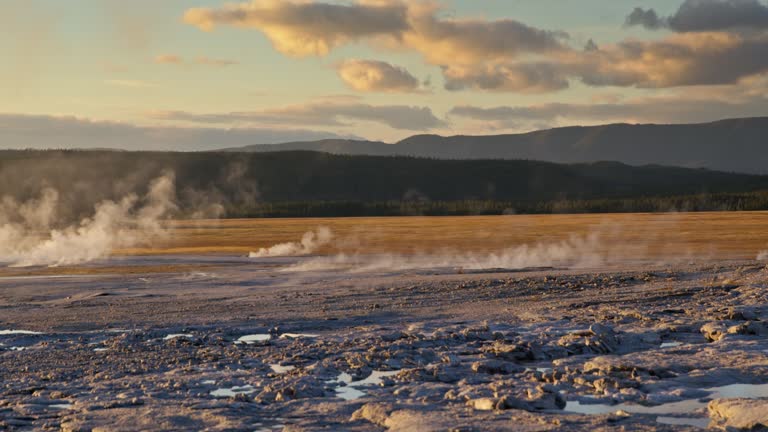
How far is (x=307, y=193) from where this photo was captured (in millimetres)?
192375

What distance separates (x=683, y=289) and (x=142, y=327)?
52.5 ft

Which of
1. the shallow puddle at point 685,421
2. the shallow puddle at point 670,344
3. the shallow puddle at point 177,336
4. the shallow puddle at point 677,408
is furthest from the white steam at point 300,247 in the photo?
the shallow puddle at point 685,421

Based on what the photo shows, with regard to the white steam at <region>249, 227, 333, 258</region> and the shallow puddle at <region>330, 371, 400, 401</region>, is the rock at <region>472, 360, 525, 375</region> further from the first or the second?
the white steam at <region>249, 227, 333, 258</region>

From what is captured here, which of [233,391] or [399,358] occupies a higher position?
[399,358]

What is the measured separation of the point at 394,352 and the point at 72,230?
72.6 meters

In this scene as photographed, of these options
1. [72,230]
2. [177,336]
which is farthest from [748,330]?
[72,230]

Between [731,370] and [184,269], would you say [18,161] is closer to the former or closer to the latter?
[184,269]

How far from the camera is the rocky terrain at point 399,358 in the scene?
1269 cm

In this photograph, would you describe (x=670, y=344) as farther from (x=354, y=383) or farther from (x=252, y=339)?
(x=252, y=339)

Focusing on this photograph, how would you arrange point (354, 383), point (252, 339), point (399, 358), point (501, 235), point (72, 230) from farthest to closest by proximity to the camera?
point (72, 230) < point (501, 235) < point (252, 339) < point (399, 358) < point (354, 383)

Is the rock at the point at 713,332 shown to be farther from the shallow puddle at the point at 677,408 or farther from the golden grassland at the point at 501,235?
the golden grassland at the point at 501,235

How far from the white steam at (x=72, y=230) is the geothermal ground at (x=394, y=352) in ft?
63.2

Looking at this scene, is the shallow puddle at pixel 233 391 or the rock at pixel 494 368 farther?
the rock at pixel 494 368

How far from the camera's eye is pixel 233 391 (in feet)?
48.0
